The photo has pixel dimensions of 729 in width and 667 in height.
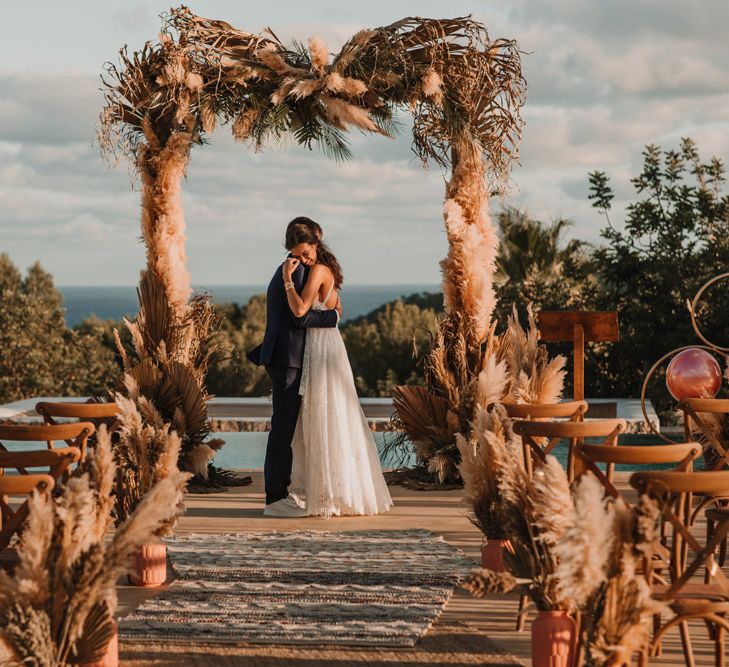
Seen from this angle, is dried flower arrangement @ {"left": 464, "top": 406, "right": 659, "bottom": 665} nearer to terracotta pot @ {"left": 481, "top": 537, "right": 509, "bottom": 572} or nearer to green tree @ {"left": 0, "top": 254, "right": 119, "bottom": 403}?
terracotta pot @ {"left": 481, "top": 537, "right": 509, "bottom": 572}

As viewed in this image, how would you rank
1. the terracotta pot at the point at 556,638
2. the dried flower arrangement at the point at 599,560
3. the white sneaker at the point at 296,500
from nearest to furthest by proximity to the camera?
the dried flower arrangement at the point at 599,560 < the terracotta pot at the point at 556,638 < the white sneaker at the point at 296,500

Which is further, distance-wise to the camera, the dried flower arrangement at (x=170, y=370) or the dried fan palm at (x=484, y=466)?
the dried flower arrangement at (x=170, y=370)

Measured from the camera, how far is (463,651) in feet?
14.3

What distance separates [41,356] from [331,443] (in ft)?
54.4

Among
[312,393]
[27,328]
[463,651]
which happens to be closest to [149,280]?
[312,393]

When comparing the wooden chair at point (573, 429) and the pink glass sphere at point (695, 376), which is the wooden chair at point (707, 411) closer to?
the wooden chair at point (573, 429)

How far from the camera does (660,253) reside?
15.4 m

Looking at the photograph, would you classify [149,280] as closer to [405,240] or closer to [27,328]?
[405,240]

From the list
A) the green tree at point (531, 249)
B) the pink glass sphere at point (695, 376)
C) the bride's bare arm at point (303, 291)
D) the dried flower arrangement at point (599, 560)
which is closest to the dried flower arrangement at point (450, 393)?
the pink glass sphere at point (695, 376)

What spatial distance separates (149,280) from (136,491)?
322 cm

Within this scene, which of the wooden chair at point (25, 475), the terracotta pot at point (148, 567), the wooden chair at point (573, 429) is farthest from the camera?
the terracotta pot at point (148, 567)

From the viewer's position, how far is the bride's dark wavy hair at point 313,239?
7336 mm

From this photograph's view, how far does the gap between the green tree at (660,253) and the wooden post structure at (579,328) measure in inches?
296

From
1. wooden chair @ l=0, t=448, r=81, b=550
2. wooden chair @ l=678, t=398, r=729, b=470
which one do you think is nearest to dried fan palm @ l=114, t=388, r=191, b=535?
wooden chair @ l=0, t=448, r=81, b=550
